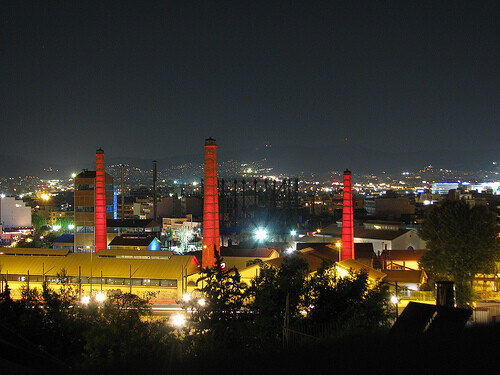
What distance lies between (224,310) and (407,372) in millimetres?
5873

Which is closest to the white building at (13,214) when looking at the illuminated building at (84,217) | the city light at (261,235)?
the illuminated building at (84,217)

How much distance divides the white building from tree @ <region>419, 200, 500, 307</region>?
47801 mm

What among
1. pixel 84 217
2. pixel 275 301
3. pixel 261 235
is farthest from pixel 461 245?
pixel 84 217

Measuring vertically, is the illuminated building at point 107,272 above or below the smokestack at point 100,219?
below

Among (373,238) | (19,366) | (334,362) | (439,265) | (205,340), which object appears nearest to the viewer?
(334,362)

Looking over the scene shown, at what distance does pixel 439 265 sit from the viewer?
20.6m

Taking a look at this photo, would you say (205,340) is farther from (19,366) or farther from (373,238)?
(373,238)

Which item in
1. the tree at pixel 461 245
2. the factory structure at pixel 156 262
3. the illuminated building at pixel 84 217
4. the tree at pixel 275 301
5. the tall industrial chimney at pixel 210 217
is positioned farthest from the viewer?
the illuminated building at pixel 84 217

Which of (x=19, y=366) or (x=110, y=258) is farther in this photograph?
(x=110, y=258)

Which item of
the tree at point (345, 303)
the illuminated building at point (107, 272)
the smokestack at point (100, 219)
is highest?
the smokestack at point (100, 219)

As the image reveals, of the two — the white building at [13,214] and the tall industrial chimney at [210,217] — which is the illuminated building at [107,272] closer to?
→ the tall industrial chimney at [210,217]

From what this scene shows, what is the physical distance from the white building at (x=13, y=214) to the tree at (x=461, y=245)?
4780cm

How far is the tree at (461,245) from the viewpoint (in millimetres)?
20156

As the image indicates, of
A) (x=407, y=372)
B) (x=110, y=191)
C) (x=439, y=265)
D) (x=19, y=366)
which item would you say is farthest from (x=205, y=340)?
(x=110, y=191)
